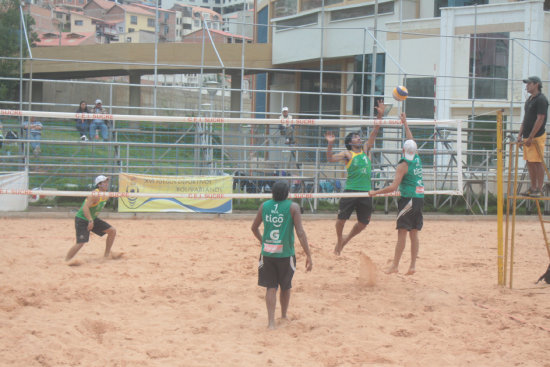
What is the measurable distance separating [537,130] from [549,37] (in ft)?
47.4

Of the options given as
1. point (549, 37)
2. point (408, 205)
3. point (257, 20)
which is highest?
point (257, 20)

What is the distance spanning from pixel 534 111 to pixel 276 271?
379 centimetres

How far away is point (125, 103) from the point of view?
26344mm

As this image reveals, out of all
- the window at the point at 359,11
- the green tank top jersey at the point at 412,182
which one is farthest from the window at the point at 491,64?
the green tank top jersey at the point at 412,182

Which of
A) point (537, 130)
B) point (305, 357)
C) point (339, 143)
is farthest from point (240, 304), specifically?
point (339, 143)

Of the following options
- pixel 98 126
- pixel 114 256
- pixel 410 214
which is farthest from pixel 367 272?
pixel 98 126

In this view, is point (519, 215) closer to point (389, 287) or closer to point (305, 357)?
point (389, 287)

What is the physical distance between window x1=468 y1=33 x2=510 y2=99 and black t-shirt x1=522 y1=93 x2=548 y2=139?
13154 mm

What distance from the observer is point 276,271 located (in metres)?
5.92

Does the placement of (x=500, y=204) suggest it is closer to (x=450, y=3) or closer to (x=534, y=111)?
(x=534, y=111)

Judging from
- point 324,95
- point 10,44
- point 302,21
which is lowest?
point 324,95

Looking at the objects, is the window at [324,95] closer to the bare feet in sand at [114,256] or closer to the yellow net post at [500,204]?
the bare feet in sand at [114,256]

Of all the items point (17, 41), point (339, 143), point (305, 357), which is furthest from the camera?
point (17, 41)

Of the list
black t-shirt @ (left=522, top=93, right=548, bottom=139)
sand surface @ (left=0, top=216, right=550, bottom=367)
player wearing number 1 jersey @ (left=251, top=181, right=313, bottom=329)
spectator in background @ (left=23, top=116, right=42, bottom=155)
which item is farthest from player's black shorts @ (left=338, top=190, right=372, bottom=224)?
spectator in background @ (left=23, top=116, right=42, bottom=155)
